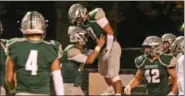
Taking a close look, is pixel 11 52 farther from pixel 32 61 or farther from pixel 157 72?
pixel 157 72

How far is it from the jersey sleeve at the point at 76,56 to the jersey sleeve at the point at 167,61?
2.44ft

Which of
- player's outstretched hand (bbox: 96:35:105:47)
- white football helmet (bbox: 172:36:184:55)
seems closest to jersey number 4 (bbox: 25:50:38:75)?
player's outstretched hand (bbox: 96:35:105:47)

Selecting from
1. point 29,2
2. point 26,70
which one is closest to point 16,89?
point 26,70

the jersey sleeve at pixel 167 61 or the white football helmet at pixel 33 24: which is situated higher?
the white football helmet at pixel 33 24

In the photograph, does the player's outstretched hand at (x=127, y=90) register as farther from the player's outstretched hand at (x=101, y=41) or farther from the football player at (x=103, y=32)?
the player's outstretched hand at (x=101, y=41)

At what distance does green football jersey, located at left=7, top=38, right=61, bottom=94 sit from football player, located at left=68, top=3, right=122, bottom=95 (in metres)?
1.85

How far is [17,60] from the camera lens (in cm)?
463

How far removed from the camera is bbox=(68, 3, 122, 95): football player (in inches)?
255

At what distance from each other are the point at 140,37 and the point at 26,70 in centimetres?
378

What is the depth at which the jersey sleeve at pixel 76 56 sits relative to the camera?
6.12m

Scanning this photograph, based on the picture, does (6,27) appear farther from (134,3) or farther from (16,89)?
(16,89)

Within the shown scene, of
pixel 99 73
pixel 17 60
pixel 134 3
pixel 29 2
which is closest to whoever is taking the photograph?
pixel 17 60

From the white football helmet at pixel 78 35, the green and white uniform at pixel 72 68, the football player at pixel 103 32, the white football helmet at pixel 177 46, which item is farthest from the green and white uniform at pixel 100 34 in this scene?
the white football helmet at pixel 177 46

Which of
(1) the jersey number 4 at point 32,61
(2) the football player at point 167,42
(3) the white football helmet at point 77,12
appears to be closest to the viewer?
(1) the jersey number 4 at point 32,61
